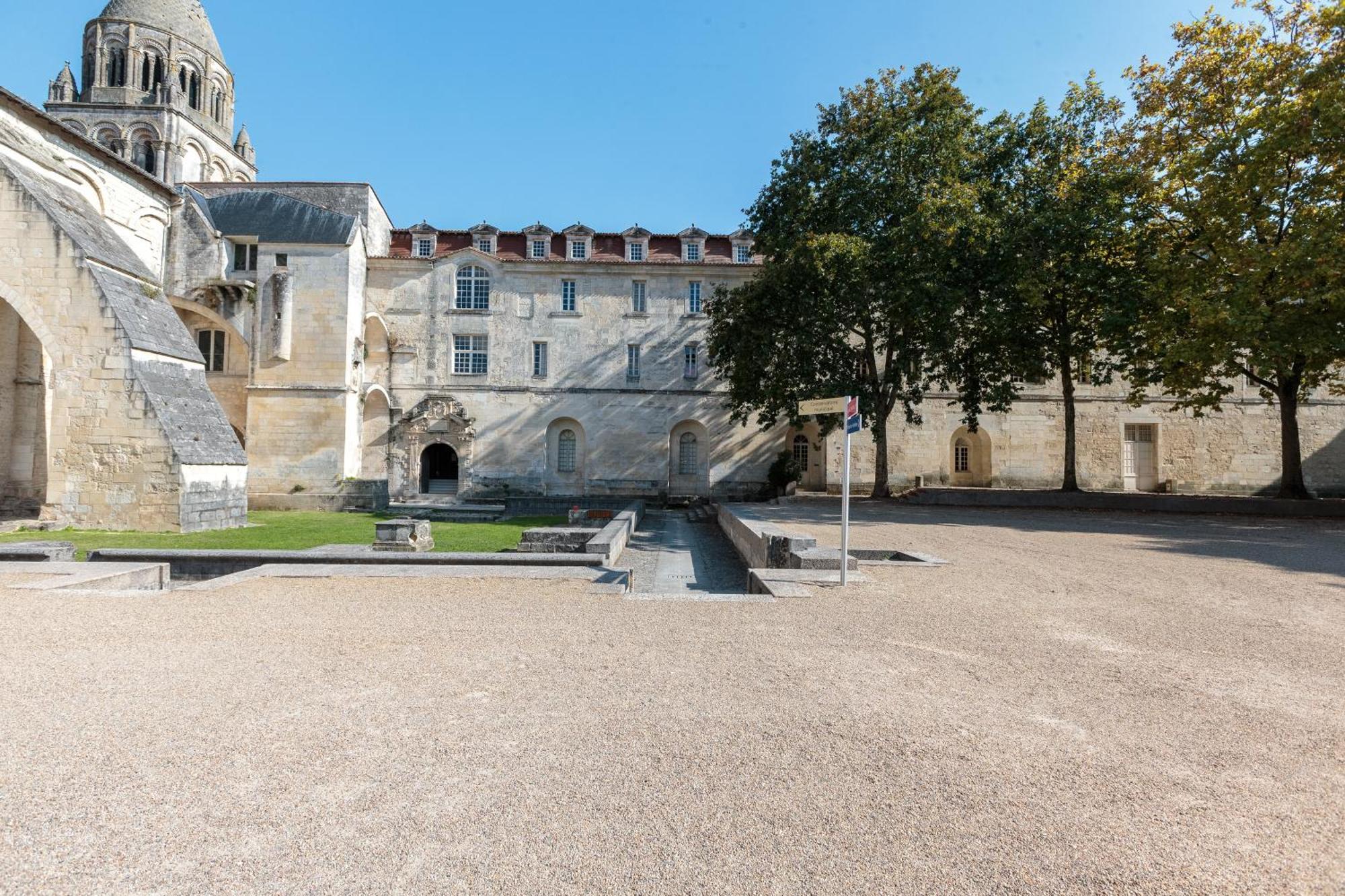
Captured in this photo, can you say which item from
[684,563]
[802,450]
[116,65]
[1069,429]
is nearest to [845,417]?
[684,563]

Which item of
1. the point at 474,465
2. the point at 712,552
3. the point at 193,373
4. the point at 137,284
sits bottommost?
the point at 712,552

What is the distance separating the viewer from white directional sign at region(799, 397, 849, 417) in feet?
22.5

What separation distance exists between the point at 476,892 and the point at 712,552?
479 inches

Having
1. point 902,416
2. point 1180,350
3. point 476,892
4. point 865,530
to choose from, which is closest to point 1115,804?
point 476,892

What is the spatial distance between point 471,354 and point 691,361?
360 inches

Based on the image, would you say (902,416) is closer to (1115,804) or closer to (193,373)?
(193,373)

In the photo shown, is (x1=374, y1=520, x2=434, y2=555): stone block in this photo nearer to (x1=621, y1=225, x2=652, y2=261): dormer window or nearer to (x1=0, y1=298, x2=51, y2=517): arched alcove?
(x1=0, y1=298, x2=51, y2=517): arched alcove

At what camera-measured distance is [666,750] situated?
10.5 feet

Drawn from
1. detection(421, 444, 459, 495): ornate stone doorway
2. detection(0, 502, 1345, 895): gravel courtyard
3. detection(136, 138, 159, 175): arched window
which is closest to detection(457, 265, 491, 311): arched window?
detection(421, 444, 459, 495): ornate stone doorway

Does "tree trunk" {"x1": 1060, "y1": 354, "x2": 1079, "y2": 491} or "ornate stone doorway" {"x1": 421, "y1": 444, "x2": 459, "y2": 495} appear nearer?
"tree trunk" {"x1": 1060, "y1": 354, "x2": 1079, "y2": 491}

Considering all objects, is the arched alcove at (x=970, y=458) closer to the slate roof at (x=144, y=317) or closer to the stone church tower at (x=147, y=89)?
the slate roof at (x=144, y=317)

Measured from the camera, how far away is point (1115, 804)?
2.72 metres

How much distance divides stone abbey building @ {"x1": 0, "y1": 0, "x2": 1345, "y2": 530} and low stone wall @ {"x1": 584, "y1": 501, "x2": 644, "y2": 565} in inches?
449

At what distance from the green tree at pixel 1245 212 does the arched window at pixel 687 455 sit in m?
16.1
